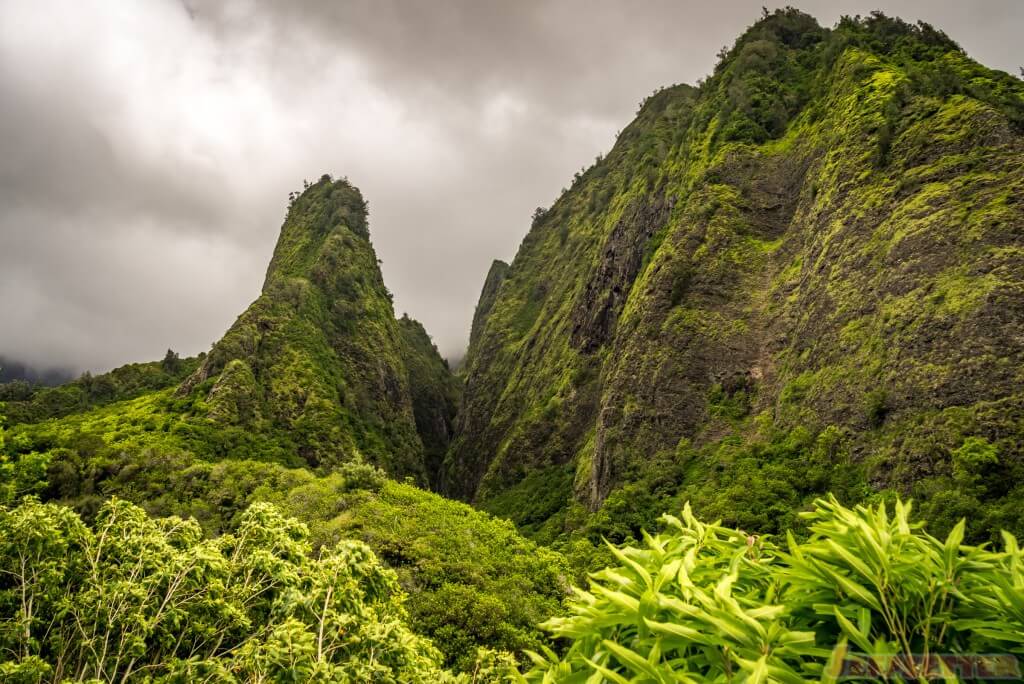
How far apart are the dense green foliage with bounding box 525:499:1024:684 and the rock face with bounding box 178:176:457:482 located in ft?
84.5

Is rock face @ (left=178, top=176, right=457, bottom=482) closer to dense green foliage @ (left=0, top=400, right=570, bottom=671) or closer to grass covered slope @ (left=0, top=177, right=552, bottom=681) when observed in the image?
grass covered slope @ (left=0, top=177, right=552, bottom=681)

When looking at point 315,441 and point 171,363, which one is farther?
point 171,363

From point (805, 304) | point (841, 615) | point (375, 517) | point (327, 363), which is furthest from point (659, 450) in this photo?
point (327, 363)

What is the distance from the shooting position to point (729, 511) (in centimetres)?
1881

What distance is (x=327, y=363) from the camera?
54.9 m

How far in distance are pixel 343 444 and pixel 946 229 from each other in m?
45.1

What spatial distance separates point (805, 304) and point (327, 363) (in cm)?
4684

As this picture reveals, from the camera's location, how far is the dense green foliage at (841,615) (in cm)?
A: 126

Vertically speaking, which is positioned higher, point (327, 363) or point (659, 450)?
point (327, 363)

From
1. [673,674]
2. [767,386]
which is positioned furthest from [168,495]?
[767,386]

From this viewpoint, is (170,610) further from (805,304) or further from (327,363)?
(327,363)

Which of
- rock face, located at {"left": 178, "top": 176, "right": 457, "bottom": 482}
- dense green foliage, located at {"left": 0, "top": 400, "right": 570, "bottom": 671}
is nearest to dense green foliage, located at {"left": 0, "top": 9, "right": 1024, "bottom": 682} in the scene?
dense green foliage, located at {"left": 0, "top": 400, "right": 570, "bottom": 671}

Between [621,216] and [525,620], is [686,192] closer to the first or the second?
[621,216]

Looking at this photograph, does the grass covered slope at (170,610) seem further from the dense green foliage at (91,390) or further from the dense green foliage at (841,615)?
the dense green foliage at (91,390)
